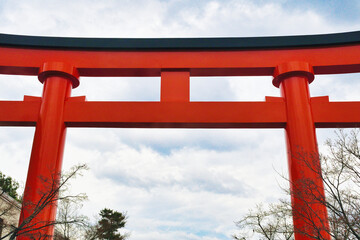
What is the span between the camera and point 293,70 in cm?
853

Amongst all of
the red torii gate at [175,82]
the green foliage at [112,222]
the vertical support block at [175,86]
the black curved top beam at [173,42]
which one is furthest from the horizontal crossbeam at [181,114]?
the green foliage at [112,222]

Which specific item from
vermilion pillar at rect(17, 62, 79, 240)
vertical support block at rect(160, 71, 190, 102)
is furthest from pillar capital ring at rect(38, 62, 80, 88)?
vertical support block at rect(160, 71, 190, 102)

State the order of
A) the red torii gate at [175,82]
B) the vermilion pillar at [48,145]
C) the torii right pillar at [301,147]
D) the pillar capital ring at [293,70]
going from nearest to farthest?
the torii right pillar at [301,147] < the vermilion pillar at [48,145] < the red torii gate at [175,82] < the pillar capital ring at [293,70]

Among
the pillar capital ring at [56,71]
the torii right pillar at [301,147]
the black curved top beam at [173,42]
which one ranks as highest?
the black curved top beam at [173,42]

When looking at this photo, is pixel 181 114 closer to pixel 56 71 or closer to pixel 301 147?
pixel 301 147

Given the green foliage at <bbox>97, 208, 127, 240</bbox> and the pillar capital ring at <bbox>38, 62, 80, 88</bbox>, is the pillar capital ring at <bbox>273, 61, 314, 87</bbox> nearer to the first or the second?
the pillar capital ring at <bbox>38, 62, 80, 88</bbox>

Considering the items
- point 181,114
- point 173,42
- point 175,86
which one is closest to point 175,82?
point 175,86

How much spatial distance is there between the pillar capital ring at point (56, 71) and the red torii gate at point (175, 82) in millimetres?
23

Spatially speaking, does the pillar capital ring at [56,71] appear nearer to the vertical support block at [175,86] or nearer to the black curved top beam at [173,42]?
the black curved top beam at [173,42]

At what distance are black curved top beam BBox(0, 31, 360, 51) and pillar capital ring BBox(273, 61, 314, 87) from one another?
0.65 meters

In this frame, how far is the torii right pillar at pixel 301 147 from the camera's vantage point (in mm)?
6793

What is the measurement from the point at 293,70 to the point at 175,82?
288 cm

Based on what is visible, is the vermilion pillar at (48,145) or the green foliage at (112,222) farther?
the green foliage at (112,222)

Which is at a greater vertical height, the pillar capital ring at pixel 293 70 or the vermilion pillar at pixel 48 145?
the pillar capital ring at pixel 293 70
